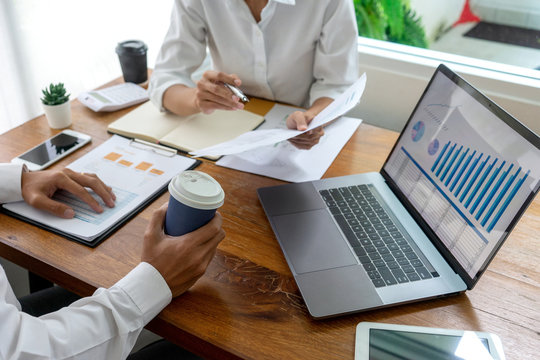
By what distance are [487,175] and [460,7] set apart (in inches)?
58.6

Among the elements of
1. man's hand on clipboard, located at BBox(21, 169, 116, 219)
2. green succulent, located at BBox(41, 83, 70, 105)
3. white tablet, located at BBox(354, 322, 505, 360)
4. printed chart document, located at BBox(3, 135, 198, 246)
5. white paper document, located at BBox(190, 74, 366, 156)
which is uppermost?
white paper document, located at BBox(190, 74, 366, 156)

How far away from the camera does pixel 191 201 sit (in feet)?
2.16

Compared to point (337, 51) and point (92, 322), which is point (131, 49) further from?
point (92, 322)

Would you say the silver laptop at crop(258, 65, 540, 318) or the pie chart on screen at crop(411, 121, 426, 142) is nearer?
the silver laptop at crop(258, 65, 540, 318)

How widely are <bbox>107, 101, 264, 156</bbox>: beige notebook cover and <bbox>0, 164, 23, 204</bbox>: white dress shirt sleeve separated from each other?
1.08 ft

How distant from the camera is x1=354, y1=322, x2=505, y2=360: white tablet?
0.65 m

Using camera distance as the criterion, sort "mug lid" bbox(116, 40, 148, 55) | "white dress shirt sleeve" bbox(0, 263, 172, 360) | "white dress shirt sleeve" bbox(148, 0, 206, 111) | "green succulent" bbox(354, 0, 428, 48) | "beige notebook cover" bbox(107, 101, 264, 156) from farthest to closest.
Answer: "green succulent" bbox(354, 0, 428, 48) → "mug lid" bbox(116, 40, 148, 55) → "white dress shirt sleeve" bbox(148, 0, 206, 111) → "beige notebook cover" bbox(107, 101, 264, 156) → "white dress shirt sleeve" bbox(0, 263, 172, 360)

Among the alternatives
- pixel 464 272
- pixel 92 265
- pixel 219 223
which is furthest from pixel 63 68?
pixel 464 272

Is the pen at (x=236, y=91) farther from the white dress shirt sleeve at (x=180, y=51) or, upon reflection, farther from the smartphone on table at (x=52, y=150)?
the smartphone on table at (x=52, y=150)

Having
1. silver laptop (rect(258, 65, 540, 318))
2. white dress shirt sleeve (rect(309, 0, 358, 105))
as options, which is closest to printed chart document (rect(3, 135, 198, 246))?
silver laptop (rect(258, 65, 540, 318))

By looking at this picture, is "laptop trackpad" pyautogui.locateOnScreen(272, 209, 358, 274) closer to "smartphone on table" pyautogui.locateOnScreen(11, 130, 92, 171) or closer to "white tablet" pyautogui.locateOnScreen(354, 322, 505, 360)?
"white tablet" pyautogui.locateOnScreen(354, 322, 505, 360)

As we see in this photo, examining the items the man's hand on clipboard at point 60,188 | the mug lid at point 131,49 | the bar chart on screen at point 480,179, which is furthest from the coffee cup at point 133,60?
the bar chart on screen at point 480,179

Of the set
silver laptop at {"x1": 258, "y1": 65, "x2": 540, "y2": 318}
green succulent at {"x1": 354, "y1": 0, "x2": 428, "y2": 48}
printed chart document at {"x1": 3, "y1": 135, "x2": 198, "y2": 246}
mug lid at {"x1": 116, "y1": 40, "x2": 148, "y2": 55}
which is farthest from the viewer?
green succulent at {"x1": 354, "y1": 0, "x2": 428, "y2": 48}

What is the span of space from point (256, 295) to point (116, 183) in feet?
1.50
